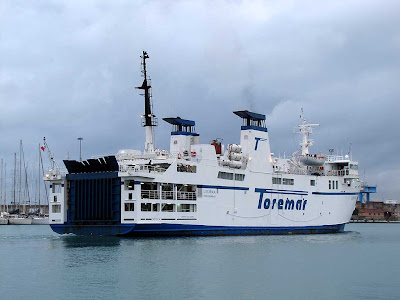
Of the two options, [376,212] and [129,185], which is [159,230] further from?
[376,212]

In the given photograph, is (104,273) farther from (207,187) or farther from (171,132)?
(171,132)

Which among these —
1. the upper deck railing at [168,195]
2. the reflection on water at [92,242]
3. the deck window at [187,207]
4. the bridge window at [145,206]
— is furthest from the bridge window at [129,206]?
the deck window at [187,207]

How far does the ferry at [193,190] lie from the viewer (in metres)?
47.6

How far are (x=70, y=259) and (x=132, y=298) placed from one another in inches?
486

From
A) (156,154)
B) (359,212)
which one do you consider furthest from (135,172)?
(359,212)

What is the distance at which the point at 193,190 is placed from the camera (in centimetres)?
5106

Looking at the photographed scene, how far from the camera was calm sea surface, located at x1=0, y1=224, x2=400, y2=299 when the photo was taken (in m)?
26.2

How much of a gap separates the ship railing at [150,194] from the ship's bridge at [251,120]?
42.6ft

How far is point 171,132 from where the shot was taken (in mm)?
56469

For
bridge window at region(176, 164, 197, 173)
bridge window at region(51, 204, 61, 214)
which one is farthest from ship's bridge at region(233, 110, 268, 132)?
bridge window at region(51, 204, 61, 214)

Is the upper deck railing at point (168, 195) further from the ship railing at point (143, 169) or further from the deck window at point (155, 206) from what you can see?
the ship railing at point (143, 169)

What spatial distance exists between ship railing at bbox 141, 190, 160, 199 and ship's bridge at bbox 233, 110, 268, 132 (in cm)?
1298

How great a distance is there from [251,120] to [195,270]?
92.7ft

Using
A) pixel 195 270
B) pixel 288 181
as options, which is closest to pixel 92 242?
pixel 195 270
